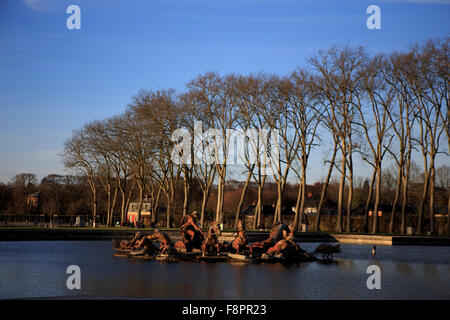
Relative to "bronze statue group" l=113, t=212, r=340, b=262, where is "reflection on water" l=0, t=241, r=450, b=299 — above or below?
below

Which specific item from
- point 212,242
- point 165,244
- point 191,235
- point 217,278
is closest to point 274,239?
point 212,242

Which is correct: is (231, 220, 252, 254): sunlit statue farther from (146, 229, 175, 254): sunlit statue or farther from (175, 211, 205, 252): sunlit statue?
(146, 229, 175, 254): sunlit statue

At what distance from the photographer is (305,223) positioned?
2024 inches

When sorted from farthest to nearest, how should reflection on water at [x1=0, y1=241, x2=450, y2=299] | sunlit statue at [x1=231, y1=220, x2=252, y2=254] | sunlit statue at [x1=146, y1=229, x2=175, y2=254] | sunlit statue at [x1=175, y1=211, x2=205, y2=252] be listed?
sunlit statue at [x1=175, y1=211, x2=205, y2=252], sunlit statue at [x1=231, y1=220, x2=252, y2=254], sunlit statue at [x1=146, y1=229, x2=175, y2=254], reflection on water at [x1=0, y1=241, x2=450, y2=299]

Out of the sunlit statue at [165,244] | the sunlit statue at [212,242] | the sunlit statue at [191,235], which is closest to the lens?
the sunlit statue at [165,244]

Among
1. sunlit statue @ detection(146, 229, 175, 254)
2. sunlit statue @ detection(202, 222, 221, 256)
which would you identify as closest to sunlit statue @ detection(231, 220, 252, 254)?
sunlit statue @ detection(202, 222, 221, 256)

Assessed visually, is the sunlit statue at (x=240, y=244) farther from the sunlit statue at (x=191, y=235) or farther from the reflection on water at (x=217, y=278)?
the reflection on water at (x=217, y=278)

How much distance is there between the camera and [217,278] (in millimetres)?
17516

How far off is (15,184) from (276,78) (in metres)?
68.1

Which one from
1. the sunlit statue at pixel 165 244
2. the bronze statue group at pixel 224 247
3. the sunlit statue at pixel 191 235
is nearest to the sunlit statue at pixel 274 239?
the bronze statue group at pixel 224 247

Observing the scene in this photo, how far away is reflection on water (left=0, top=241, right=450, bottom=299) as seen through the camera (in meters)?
14.2

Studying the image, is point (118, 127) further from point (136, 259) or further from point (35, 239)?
point (136, 259)

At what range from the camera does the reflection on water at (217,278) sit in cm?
1424

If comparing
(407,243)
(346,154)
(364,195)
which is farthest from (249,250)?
(364,195)
